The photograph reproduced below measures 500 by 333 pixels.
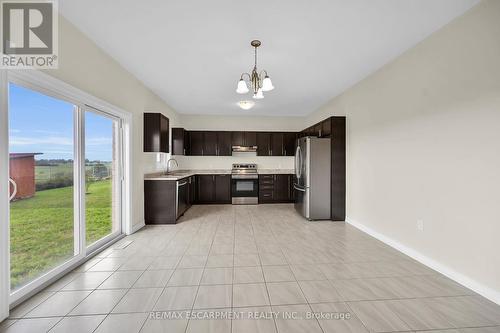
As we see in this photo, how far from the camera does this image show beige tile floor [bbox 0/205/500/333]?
63.6 inches

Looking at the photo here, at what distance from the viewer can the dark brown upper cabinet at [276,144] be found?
6.60 metres

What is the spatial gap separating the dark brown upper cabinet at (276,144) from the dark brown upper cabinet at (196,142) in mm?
2146

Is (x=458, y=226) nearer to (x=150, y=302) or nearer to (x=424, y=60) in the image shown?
(x=424, y=60)

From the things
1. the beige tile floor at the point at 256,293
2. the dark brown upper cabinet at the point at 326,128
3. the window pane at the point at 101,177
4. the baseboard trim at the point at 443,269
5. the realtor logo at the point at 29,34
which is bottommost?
the beige tile floor at the point at 256,293

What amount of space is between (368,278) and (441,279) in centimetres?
76

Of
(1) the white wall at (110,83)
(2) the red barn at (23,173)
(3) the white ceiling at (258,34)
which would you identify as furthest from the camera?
(1) the white wall at (110,83)

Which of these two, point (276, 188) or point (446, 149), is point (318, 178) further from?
point (446, 149)

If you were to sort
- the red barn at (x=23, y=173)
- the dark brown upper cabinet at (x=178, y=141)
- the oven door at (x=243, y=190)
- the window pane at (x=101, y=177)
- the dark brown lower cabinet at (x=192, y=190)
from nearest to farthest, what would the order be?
the red barn at (x=23, y=173) < the window pane at (x=101, y=177) < the dark brown lower cabinet at (x=192, y=190) < the dark brown upper cabinet at (x=178, y=141) < the oven door at (x=243, y=190)

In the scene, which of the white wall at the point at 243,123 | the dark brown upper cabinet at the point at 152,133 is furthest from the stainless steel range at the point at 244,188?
the dark brown upper cabinet at the point at 152,133

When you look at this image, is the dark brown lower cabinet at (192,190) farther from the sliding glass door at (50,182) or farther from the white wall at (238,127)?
the sliding glass door at (50,182)

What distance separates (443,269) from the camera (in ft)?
7.66

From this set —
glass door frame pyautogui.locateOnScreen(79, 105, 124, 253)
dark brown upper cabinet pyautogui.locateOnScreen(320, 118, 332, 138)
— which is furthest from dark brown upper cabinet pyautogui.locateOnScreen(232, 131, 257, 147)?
glass door frame pyautogui.locateOnScreen(79, 105, 124, 253)

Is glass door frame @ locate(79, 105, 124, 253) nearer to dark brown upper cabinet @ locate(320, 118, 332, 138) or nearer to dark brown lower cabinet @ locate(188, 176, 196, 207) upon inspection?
dark brown lower cabinet @ locate(188, 176, 196, 207)

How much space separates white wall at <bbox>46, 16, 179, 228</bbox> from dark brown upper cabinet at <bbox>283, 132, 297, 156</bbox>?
142 inches
